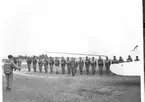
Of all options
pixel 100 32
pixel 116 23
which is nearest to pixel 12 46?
pixel 100 32

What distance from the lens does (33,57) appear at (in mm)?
3732

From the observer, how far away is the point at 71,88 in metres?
3.54

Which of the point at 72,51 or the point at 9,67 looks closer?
the point at 72,51

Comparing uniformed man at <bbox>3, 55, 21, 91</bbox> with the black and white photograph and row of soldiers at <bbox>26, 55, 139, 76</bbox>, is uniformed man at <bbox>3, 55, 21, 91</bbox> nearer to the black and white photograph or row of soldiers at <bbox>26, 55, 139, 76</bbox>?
the black and white photograph

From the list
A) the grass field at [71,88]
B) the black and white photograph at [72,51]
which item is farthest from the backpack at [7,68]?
the grass field at [71,88]

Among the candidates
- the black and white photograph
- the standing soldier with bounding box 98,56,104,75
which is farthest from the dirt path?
the standing soldier with bounding box 98,56,104,75

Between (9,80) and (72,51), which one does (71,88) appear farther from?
(9,80)

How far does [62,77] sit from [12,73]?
81 centimetres

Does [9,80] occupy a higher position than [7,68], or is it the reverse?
[7,68]

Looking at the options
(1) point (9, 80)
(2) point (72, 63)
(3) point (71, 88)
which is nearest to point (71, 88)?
(3) point (71, 88)

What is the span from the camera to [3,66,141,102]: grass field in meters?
3.42

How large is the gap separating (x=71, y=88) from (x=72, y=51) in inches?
22.4

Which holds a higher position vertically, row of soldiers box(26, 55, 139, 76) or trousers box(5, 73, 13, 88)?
row of soldiers box(26, 55, 139, 76)

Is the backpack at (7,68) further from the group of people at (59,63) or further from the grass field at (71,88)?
the grass field at (71,88)
